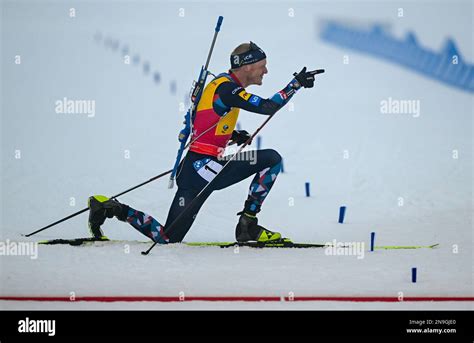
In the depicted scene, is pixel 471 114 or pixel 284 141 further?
pixel 471 114

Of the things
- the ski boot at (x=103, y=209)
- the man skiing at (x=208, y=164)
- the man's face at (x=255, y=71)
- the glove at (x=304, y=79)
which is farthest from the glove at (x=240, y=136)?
the ski boot at (x=103, y=209)

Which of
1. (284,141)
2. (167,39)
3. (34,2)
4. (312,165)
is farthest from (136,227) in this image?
(34,2)

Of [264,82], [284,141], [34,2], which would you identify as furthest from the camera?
[34,2]

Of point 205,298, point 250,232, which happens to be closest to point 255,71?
point 250,232

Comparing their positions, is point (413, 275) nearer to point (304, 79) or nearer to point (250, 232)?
point (250, 232)

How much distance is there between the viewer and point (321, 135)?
15.8 meters

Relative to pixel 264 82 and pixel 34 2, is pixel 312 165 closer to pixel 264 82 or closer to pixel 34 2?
pixel 264 82

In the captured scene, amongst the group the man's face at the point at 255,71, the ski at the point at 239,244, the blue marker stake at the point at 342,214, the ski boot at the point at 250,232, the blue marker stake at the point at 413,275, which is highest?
the man's face at the point at 255,71

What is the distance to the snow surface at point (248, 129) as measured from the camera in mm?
9828

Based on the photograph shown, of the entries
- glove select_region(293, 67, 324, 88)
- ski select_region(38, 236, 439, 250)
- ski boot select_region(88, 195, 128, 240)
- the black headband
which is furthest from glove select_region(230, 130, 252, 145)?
ski boot select_region(88, 195, 128, 240)

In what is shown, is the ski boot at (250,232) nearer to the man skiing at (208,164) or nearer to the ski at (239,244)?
the ski at (239,244)

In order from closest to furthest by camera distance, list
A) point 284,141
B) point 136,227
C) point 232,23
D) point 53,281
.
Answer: point 53,281 → point 136,227 → point 284,141 → point 232,23

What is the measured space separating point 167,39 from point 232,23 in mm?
1185

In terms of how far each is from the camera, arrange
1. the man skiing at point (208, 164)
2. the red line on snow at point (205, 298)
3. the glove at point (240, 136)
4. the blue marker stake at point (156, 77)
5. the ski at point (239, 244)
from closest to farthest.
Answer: the red line on snow at point (205, 298)
the man skiing at point (208, 164)
the ski at point (239, 244)
the glove at point (240, 136)
the blue marker stake at point (156, 77)
